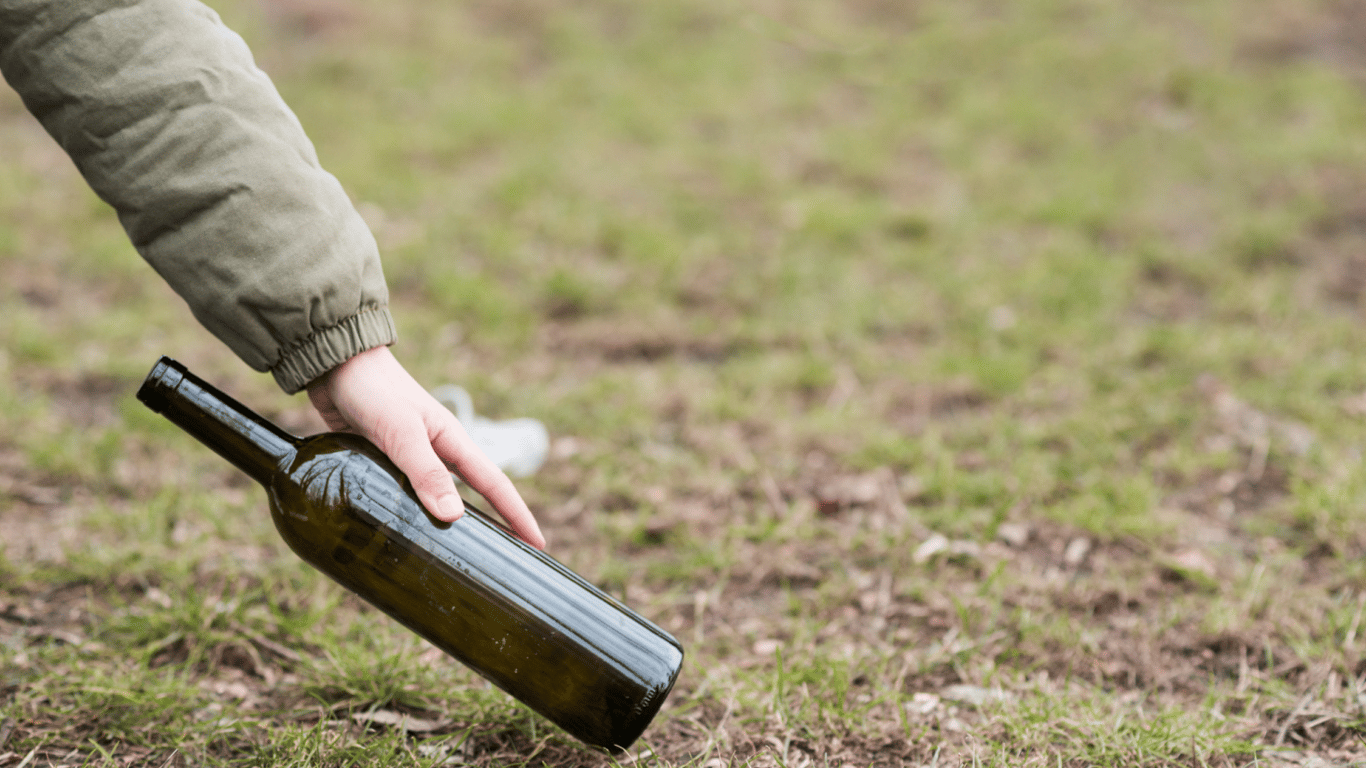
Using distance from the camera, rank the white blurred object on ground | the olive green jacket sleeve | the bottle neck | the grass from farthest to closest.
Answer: the white blurred object on ground, the grass, the bottle neck, the olive green jacket sleeve

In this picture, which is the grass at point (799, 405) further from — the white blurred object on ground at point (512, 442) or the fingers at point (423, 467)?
the fingers at point (423, 467)

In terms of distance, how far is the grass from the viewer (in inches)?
84.4

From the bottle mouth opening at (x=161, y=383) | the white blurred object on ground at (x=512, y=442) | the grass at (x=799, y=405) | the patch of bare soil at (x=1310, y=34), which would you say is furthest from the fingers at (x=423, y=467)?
the patch of bare soil at (x=1310, y=34)

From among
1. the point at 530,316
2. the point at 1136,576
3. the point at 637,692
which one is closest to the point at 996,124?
the point at 530,316

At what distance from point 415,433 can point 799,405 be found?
2.26 m

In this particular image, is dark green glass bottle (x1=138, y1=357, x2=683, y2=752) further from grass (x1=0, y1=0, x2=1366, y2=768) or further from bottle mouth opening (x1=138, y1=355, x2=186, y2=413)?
grass (x1=0, y1=0, x2=1366, y2=768)

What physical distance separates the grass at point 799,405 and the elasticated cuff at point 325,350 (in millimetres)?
816

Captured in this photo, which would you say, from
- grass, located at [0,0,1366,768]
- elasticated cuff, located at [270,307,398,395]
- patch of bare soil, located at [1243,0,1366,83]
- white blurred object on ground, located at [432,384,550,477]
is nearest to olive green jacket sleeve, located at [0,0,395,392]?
elasticated cuff, located at [270,307,398,395]

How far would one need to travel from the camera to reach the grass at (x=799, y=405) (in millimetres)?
2145

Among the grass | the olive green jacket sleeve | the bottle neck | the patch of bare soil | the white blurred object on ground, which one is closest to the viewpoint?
the olive green jacket sleeve

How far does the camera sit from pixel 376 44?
23.9 feet

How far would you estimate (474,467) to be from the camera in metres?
1.80

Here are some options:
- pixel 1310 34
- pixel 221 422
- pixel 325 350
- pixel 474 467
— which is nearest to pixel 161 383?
pixel 221 422

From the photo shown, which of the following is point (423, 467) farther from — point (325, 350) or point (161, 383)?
point (161, 383)
